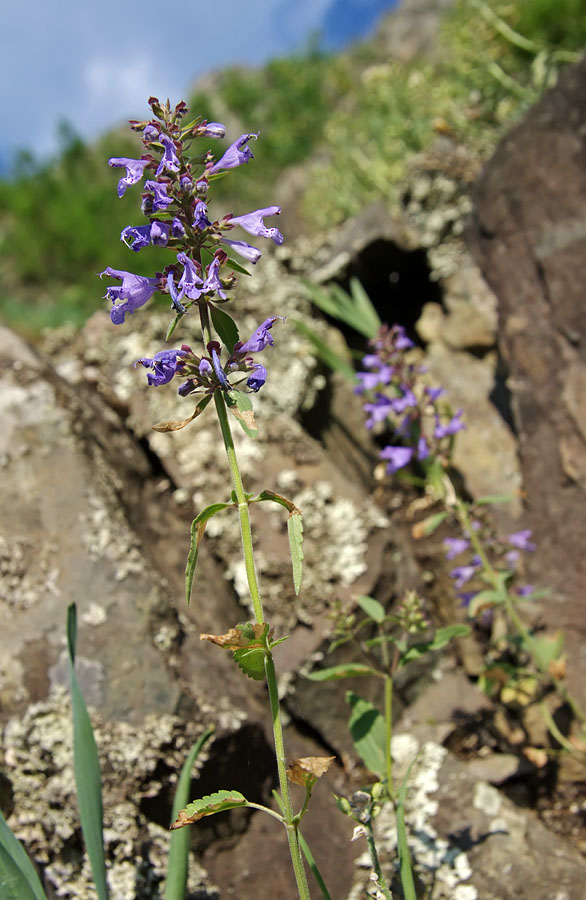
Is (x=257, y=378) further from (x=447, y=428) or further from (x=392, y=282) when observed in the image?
(x=392, y=282)

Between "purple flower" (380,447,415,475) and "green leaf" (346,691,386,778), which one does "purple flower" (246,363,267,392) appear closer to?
"green leaf" (346,691,386,778)

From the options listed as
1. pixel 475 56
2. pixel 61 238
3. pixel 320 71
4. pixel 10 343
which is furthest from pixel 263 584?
pixel 320 71

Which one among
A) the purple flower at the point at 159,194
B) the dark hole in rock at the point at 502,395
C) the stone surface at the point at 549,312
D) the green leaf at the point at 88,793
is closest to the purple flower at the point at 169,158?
the purple flower at the point at 159,194

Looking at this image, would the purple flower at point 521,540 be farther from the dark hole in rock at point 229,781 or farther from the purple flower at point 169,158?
the purple flower at point 169,158

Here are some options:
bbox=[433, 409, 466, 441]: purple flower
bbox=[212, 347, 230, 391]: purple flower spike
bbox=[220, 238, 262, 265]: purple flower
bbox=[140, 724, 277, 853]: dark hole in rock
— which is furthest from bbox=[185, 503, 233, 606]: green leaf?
bbox=[433, 409, 466, 441]: purple flower

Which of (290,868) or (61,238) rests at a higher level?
(61,238)

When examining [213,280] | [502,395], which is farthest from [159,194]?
[502,395]

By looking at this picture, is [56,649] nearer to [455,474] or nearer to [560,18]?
[455,474]
